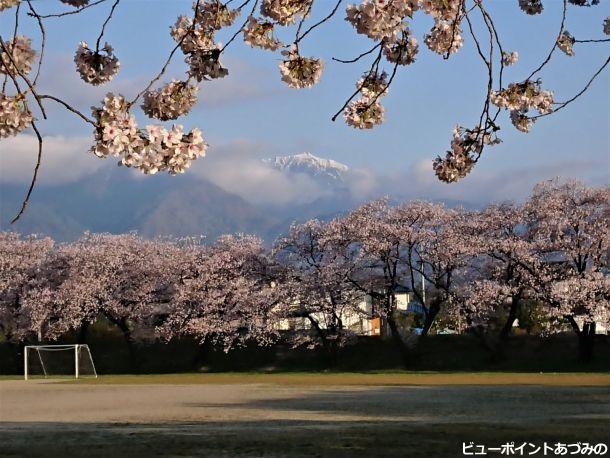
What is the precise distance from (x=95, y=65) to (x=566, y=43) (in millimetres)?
4400

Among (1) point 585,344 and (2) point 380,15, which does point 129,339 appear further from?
(2) point 380,15

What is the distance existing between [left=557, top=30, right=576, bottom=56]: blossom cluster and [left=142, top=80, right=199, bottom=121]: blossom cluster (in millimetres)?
3648

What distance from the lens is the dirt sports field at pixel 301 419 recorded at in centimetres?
1237

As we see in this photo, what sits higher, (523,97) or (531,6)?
(531,6)

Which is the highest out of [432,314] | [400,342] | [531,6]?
[531,6]

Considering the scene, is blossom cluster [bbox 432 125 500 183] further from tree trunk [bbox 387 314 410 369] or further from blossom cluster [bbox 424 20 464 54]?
tree trunk [bbox 387 314 410 369]

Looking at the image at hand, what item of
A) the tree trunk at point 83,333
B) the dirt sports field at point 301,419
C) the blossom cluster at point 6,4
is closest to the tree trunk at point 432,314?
the dirt sports field at point 301,419

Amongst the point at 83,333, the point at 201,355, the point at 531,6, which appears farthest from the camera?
the point at 83,333

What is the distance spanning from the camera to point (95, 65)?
22.6 ft

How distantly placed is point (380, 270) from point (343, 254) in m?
2.30


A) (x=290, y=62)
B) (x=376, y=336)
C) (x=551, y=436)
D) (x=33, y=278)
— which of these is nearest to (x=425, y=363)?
(x=376, y=336)

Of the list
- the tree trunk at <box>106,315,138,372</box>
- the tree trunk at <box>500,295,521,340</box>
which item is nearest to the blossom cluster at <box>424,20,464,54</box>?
the tree trunk at <box>500,295,521,340</box>

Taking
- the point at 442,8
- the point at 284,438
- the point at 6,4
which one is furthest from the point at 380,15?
the point at 284,438

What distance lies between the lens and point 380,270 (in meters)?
51.2
